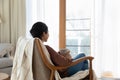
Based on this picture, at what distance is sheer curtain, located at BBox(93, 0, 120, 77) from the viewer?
356cm

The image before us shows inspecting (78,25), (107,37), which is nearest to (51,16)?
(78,25)

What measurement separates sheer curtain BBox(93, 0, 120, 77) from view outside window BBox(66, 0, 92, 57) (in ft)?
0.70

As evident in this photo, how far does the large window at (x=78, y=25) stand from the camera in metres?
3.86

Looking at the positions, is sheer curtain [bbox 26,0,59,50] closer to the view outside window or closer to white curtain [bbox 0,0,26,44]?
the view outside window

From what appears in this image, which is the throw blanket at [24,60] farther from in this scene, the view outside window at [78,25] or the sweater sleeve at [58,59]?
the view outside window at [78,25]

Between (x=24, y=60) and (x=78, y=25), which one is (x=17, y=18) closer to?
(x=78, y=25)

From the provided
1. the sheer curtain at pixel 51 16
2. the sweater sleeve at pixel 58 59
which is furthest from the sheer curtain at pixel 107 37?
the sweater sleeve at pixel 58 59

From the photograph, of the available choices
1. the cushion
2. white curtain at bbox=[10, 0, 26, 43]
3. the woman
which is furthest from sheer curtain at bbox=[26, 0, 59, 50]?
the woman

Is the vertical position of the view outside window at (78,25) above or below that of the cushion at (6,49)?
above

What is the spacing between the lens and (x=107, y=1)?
3.61 metres

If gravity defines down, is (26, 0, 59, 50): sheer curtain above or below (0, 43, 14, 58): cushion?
above

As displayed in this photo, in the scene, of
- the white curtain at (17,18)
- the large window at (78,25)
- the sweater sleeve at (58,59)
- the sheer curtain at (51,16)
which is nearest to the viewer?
the sweater sleeve at (58,59)

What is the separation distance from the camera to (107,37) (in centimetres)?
363

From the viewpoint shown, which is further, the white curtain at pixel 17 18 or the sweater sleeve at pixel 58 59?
the white curtain at pixel 17 18
